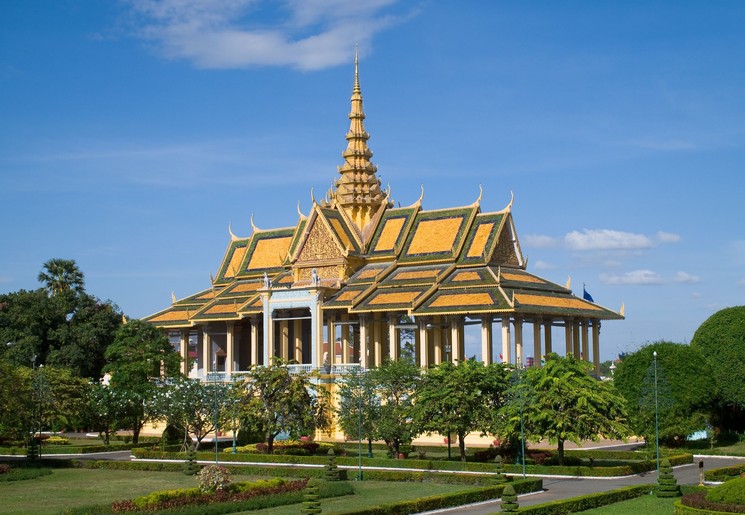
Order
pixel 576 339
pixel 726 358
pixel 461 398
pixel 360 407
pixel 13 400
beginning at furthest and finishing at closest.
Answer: pixel 576 339, pixel 726 358, pixel 13 400, pixel 360 407, pixel 461 398

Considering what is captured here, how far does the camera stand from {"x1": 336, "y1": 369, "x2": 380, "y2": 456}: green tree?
156ft

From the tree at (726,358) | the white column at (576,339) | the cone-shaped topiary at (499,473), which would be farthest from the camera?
the white column at (576,339)

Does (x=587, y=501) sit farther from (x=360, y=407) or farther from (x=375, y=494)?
(x=360, y=407)

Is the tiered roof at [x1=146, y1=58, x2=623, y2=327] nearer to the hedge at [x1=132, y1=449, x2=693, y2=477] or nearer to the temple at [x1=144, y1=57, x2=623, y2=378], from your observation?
the temple at [x1=144, y1=57, x2=623, y2=378]

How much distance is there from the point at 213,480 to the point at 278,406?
16074 mm

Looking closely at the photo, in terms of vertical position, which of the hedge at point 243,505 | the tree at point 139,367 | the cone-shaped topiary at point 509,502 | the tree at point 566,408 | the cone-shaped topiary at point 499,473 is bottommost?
the hedge at point 243,505

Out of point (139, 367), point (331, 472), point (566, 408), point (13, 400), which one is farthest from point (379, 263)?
point (331, 472)

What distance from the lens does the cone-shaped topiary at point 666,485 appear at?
112 feet

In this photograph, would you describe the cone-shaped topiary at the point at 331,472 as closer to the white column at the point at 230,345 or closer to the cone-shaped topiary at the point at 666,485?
the cone-shaped topiary at the point at 666,485

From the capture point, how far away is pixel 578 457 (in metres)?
46.0

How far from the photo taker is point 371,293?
61.6m

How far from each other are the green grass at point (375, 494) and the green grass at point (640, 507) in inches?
205

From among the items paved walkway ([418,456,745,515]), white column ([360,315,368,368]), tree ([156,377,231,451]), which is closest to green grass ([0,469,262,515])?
tree ([156,377,231,451])

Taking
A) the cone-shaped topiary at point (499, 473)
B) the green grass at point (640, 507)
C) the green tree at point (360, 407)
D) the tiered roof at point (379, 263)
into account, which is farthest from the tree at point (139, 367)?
the green grass at point (640, 507)
